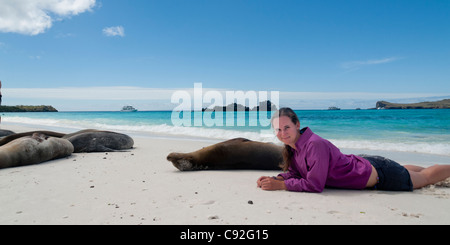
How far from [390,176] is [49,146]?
662cm

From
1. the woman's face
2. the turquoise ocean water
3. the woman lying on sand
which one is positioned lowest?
the turquoise ocean water

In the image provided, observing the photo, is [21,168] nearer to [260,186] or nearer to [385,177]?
[260,186]

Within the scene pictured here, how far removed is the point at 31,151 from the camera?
651cm

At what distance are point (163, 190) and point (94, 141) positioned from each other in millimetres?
5394

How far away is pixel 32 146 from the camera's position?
6.62m

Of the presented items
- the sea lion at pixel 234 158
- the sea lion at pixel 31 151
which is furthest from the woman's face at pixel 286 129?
the sea lion at pixel 31 151

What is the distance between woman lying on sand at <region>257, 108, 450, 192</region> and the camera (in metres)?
3.83

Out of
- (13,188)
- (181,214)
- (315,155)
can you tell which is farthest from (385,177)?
(13,188)

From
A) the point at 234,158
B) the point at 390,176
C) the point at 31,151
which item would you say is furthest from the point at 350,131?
the point at 31,151

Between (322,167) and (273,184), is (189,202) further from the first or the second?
(322,167)

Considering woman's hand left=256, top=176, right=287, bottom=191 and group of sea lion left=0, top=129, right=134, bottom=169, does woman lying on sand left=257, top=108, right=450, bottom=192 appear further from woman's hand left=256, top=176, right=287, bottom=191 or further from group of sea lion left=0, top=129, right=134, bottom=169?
group of sea lion left=0, top=129, right=134, bottom=169

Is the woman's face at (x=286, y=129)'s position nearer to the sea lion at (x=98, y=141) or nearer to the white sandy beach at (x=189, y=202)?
the white sandy beach at (x=189, y=202)

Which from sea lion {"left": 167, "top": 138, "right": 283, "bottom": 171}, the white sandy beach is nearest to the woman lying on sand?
the white sandy beach

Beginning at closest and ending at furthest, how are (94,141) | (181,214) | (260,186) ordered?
(181,214) < (260,186) < (94,141)
